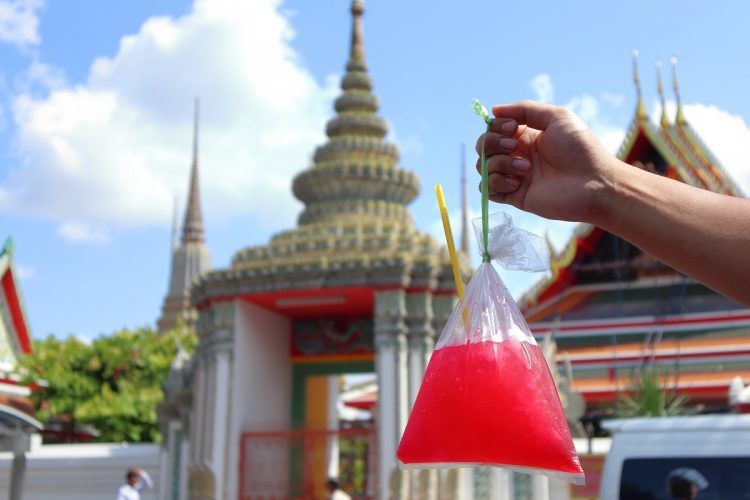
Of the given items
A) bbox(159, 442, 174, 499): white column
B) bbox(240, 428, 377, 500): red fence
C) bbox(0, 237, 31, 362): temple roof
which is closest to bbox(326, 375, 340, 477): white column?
bbox(240, 428, 377, 500): red fence

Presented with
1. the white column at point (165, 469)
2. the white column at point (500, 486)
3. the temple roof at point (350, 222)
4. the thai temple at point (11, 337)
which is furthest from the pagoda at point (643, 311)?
the thai temple at point (11, 337)

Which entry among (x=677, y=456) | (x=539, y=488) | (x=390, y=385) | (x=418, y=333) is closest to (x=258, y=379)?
(x=390, y=385)

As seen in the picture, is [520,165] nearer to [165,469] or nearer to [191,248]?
[165,469]

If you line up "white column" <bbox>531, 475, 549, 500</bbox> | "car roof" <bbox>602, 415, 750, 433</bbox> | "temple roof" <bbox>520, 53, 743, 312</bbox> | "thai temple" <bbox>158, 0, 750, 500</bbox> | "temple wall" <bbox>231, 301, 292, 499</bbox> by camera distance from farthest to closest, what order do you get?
"temple roof" <bbox>520, 53, 743, 312</bbox> → "temple wall" <bbox>231, 301, 292, 499</bbox> → "thai temple" <bbox>158, 0, 750, 500</bbox> → "white column" <bbox>531, 475, 549, 500</bbox> → "car roof" <bbox>602, 415, 750, 433</bbox>

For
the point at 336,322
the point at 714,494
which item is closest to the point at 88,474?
the point at 336,322

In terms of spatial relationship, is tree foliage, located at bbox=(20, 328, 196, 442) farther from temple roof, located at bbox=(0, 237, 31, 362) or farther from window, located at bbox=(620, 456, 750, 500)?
window, located at bbox=(620, 456, 750, 500)

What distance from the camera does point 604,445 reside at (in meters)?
10.2

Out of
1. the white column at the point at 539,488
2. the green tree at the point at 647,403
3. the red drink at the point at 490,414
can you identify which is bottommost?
the white column at the point at 539,488

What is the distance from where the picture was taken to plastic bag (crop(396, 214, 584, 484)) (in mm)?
2100

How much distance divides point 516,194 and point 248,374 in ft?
34.0

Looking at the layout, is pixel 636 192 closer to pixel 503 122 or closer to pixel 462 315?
pixel 503 122

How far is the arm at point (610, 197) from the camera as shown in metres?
1.58

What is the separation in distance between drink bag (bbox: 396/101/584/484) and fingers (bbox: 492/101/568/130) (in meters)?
0.22

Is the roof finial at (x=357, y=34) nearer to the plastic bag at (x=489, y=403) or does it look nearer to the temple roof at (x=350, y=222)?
the temple roof at (x=350, y=222)
